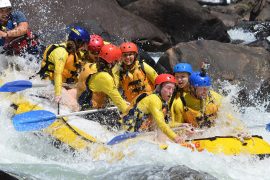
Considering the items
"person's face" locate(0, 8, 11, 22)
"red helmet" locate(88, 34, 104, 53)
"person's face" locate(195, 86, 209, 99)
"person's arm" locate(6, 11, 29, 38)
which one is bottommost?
"person's face" locate(195, 86, 209, 99)

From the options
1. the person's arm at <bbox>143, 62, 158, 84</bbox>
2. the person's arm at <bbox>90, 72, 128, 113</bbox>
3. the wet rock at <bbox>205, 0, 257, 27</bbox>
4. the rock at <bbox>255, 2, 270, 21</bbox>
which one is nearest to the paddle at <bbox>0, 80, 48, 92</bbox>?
the person's arm at <bbox>90, 72, 128, 113</bbox>

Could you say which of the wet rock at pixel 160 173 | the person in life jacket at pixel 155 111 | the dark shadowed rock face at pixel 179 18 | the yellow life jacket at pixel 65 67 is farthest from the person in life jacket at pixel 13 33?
the dark shadowed rock face at pixel 179 18

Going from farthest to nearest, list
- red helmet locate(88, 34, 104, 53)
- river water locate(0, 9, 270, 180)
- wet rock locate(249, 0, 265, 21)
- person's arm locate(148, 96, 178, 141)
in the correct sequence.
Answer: wet rock locate(249, 0, 265, 21) < red helmet locate(88, 34, 104, 53) < person's arm locate(148, 96, 178, 141) < river water locate(0, 9, 270, 180)

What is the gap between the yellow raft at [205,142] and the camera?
6465 millimetres

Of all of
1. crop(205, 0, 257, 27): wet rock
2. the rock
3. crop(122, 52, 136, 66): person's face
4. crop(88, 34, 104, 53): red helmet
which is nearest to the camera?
crop(122, 52, 136, 66): person's face

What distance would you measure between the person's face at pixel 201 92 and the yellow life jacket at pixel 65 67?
6.77 ft

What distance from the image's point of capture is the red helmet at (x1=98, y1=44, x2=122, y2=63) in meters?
6.64

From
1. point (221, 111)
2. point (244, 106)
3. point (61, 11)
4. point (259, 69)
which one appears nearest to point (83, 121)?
point (221, 111)

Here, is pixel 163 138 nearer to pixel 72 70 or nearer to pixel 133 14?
pixel 72 70

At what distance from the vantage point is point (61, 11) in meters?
12.3

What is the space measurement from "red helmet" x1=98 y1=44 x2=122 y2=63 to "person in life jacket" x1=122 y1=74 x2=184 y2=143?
679 mm

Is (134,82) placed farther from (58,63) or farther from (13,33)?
(13,33)

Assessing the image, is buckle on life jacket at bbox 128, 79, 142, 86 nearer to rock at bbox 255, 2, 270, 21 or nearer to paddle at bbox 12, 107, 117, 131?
paddle at bbox 12, 107, 117, 131

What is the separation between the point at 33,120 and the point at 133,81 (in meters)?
1.56
